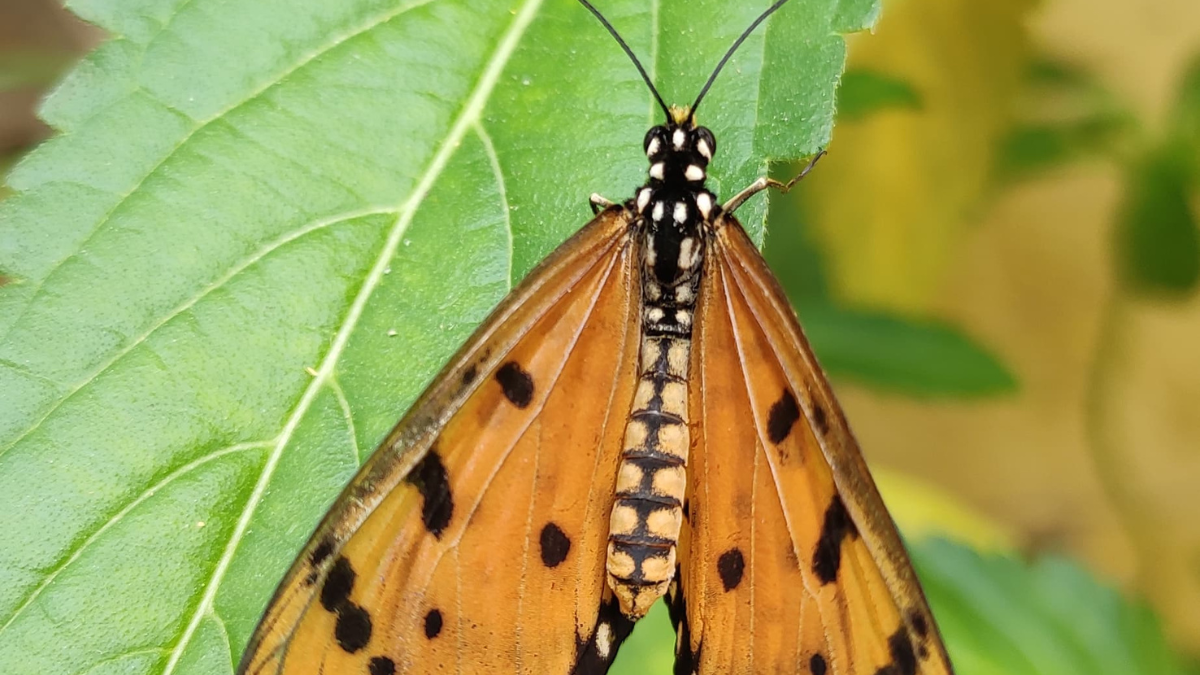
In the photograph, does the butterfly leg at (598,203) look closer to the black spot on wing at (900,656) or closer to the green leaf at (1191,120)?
the black spot on wing at (900,656)

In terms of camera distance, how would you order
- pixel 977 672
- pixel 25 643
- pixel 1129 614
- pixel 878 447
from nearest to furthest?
pixel 25 643 < pixel 977 672 < pixel 1129 614 < pixel 878 447

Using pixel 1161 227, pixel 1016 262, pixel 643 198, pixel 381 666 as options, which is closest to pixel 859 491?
pixel 643 198

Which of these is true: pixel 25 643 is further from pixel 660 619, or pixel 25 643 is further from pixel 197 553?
pixel 660 619

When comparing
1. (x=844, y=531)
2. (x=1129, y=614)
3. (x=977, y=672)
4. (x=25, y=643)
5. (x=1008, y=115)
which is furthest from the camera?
(x=1008, y=115)

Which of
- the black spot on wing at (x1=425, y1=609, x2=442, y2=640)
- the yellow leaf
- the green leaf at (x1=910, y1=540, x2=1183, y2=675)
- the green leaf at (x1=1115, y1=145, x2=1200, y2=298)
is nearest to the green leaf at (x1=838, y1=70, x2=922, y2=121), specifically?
the yellow leaf

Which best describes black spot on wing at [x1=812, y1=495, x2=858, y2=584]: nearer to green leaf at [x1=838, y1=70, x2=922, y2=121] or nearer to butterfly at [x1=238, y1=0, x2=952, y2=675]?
butterfly at [x1=238, y1=0, x2=952, y2=675]

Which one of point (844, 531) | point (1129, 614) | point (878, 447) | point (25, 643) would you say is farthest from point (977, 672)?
point (878, 447)

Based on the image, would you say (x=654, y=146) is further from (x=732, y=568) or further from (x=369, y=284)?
(x=732, y=568)
